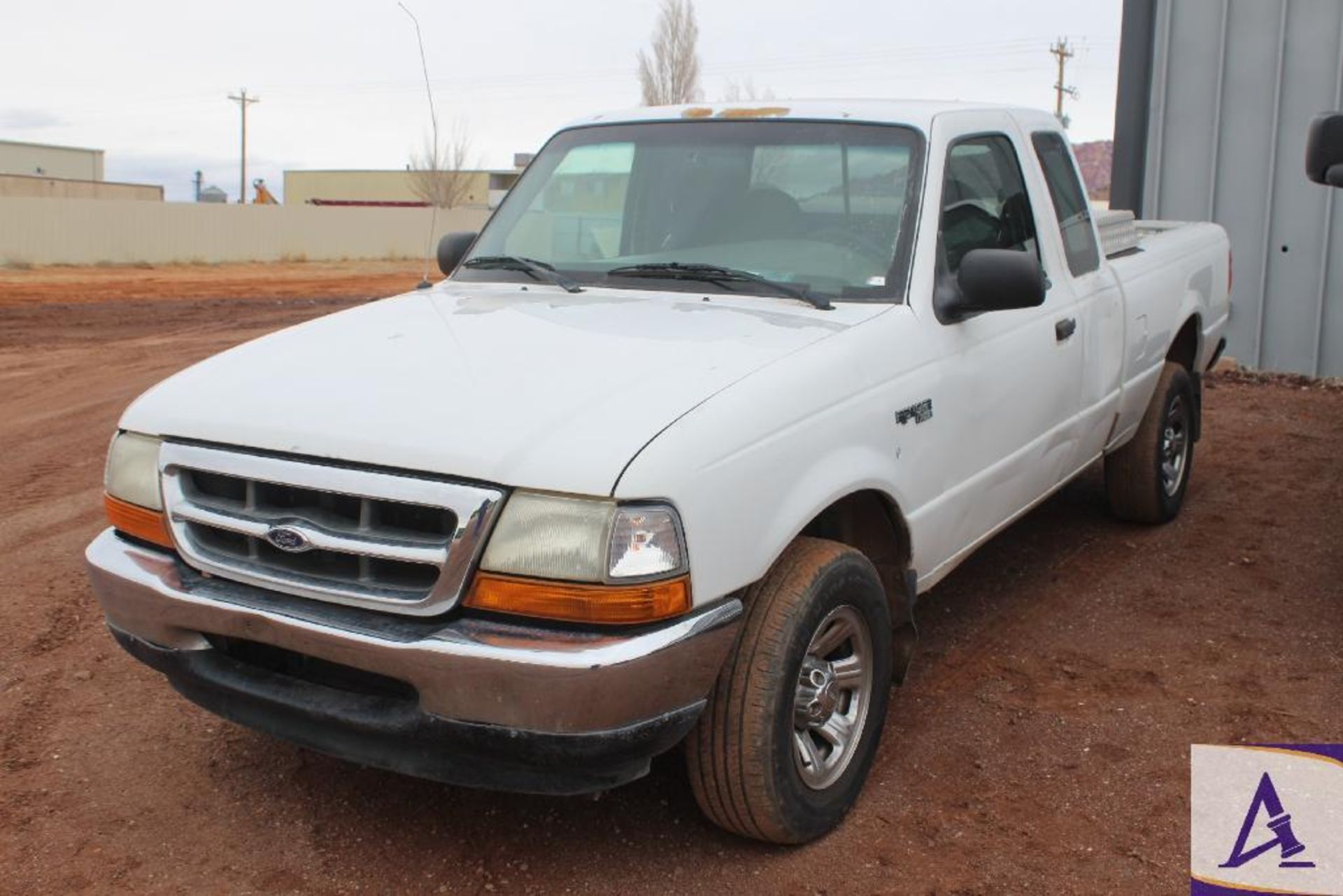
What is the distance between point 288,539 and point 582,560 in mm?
729

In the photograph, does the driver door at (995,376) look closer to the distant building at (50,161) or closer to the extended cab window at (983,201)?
the extended cab window at (983,201)

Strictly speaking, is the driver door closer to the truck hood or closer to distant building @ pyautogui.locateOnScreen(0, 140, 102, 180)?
the truck hood

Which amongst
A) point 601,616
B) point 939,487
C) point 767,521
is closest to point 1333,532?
point 939,487

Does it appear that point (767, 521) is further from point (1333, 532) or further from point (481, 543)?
point (1333, 532)

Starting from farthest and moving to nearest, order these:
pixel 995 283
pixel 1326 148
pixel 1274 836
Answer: pixel 1326 148 < pixel 995 283 < pixel 1274 836

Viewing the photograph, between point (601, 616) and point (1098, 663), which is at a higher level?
point (601, 616)

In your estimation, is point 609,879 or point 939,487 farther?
point 939,487

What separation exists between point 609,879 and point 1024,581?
2.98 meters

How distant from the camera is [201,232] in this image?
3875 centimetres

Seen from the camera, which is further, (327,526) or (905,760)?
(905,760)

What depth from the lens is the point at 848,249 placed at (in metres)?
4.18

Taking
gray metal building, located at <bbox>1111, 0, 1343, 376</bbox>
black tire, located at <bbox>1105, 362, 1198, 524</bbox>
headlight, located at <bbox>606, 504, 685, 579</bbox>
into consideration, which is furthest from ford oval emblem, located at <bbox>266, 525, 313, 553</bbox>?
gray metal building, located at <bbox>1111, 0, 1343, 376</bbox>

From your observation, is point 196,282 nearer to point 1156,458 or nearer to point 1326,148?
point 1156,458

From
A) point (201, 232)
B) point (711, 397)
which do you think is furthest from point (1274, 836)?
point (201, 232)
